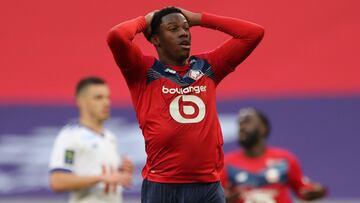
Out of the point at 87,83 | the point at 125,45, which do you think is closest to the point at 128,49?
the point at 125,45

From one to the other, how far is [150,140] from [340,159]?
4.44 meters

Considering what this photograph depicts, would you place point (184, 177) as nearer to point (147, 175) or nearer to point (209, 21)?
point (147, 175)

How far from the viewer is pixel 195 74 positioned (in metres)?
5.02

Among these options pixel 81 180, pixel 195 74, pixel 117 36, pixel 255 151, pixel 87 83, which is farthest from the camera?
pixel 255 151

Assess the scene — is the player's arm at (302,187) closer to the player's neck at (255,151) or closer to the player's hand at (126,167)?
the player's neck at (255,151)

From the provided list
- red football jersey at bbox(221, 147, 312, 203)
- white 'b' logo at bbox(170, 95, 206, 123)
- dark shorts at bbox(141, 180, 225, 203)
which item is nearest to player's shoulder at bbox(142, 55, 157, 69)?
white 'b' logo at bbox(170, 95, 206, 123)

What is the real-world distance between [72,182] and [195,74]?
5.06 feet

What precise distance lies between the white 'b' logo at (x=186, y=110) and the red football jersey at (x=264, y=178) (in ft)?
5.67

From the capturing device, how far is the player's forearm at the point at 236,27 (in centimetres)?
521

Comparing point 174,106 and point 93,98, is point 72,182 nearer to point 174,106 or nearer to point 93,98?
point 93,98

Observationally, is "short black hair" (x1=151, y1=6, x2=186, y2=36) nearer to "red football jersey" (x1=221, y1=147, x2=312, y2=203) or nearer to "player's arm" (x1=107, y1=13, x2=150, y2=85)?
"player's arm" (x1=107, y1=13, x2=150, y2=85)

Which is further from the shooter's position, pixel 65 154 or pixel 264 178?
pixel 264 178

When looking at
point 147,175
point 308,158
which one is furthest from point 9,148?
point 147,175

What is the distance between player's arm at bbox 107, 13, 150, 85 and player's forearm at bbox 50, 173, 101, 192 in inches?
50.0
